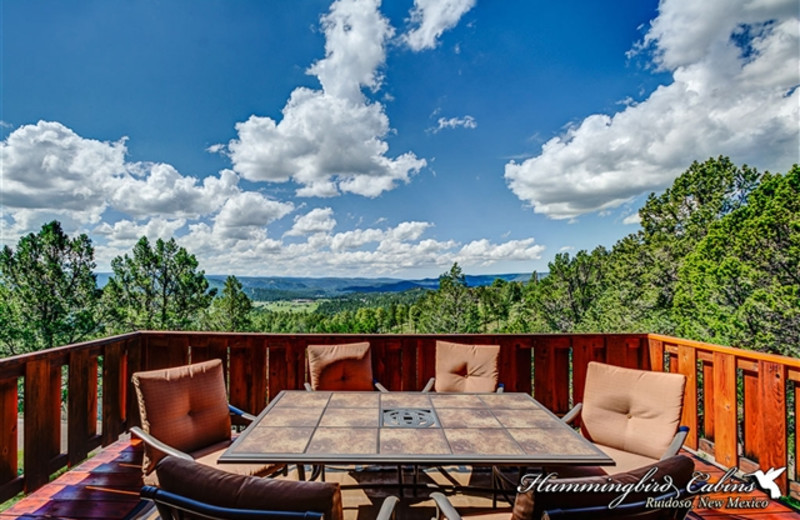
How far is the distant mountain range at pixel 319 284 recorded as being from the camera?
77.5ft

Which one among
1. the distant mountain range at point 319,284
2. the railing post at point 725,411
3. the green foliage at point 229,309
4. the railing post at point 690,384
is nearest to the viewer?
the railing post at point 725,411

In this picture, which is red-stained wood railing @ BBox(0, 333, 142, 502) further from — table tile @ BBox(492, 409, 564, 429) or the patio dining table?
table tile @ BBox(492, 409, 564, 429)

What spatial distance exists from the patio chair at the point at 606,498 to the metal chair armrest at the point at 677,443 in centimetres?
126

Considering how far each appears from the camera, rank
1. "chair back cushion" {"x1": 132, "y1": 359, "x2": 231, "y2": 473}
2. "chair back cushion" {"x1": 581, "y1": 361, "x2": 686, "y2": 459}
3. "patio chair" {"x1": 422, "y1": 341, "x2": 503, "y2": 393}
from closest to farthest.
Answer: "chair back cushion" {"x1": 132, "y1": 359, "x2": 231, "y2": 473} < "chair back cushion" {"x1": 581, "y1": 361, "x2": 686, "y2": 459} < "patio chair" {"x1": 422, "y1": 341, "x2": 503, "y2": 393}

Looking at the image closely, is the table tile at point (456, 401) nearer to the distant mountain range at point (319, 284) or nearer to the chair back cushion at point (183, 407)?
the chair back cushion at point (183, 407)

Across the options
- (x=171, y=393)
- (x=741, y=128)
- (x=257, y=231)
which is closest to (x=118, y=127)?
(x=257, y=231)

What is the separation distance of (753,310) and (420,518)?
46.7ft

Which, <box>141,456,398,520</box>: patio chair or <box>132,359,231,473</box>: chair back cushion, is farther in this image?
<box>132,359,231,473</box>: chair back cushion

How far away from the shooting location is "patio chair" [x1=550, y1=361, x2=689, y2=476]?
2449 mm

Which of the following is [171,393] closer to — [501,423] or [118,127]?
[501,423]

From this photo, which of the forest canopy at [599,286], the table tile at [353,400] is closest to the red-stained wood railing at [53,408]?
the table tile at [353,400]

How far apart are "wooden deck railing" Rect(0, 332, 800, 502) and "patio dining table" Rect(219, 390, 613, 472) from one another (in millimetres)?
1213

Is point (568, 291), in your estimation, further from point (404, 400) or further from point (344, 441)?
point (344, 441)

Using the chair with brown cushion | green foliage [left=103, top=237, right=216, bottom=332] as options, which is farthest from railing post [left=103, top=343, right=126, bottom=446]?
green foliage [left=103, top=237, right=216, bottom=332]
